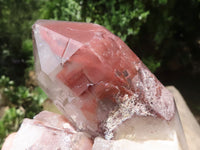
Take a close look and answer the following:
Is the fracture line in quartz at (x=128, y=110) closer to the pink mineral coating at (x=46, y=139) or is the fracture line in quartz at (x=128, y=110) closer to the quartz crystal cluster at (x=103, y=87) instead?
the quartz crystal cluster at (x=103, y=87)

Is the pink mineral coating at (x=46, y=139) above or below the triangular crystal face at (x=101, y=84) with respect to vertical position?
below

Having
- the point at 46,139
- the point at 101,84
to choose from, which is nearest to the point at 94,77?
the point at 101,84

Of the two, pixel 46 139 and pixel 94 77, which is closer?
pixel 94 77

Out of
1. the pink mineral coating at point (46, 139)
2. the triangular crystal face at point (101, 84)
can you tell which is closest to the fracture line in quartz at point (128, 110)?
the triangular crystal face at point (101, 84)

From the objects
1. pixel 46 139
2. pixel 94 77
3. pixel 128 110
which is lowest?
pixel 46 139

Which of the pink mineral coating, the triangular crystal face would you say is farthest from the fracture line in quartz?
the pink mineral coating

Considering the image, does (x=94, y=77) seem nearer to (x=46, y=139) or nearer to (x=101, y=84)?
(x=101, y=84)
